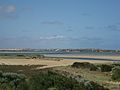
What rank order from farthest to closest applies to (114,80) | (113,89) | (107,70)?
(107,70) → (114,80) → (113,89)

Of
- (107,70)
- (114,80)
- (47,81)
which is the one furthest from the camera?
(107,70)

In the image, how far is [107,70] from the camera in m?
36.6

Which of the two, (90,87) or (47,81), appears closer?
(47,81)

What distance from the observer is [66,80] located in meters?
15.0

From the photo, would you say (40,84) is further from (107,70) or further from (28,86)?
(107,70)

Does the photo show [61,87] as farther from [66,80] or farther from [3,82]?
[3,82]

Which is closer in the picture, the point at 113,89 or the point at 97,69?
the point at 113,89

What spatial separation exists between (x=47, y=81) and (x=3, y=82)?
7.63 ft

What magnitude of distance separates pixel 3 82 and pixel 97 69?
2278cm

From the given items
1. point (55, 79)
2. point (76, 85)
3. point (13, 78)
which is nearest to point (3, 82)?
point (13, 78)

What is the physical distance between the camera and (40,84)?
45.8ft

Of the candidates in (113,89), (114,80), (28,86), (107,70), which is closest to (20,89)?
(28,86)

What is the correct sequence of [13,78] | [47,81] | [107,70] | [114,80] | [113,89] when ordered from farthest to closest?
[107,70] < [114,80] < [113,89] < [13,78] < [47,81]

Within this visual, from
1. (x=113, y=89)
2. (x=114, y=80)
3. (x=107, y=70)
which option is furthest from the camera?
(x=107, y=70)
